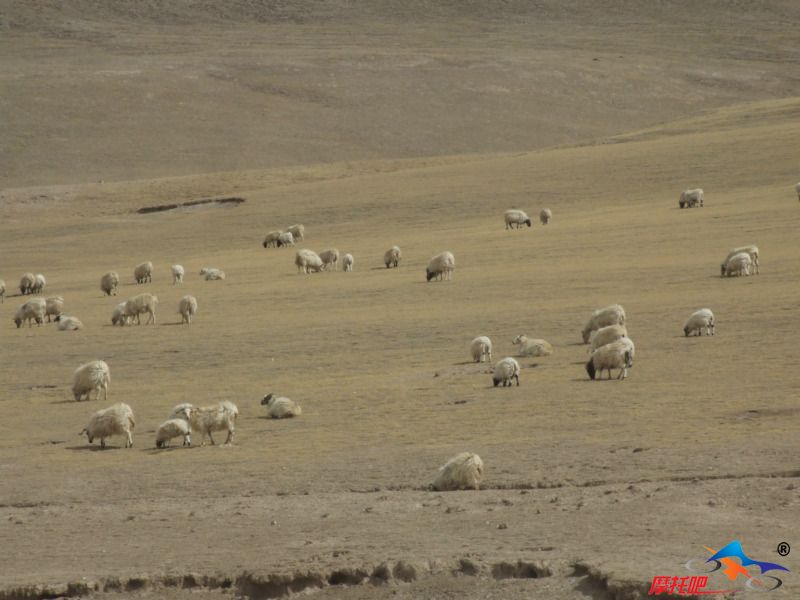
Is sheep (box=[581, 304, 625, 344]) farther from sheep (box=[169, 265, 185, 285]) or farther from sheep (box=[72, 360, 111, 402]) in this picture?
sheep (box=[169, 265, 185, 285])

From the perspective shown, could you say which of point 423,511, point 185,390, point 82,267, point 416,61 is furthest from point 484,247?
point 416,61

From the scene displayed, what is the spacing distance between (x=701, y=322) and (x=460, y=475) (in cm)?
972

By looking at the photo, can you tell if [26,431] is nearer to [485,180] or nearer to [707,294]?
[707,294]

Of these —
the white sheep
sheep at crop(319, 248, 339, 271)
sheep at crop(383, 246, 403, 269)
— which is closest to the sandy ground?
the white sheep

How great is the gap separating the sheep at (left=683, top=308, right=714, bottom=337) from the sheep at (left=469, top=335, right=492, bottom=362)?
344cm

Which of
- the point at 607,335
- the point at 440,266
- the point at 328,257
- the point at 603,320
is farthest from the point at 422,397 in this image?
the point at 328,257

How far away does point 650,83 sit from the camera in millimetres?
102500

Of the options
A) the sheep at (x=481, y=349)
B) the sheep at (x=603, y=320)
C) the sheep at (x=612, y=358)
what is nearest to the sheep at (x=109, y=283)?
the sheep at (x=481, y=349)

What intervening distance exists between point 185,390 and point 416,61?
82326 mm

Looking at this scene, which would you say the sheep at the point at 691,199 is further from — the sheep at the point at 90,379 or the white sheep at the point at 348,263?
the sheep at the point at 90,379

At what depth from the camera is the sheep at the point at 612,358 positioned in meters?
20.5

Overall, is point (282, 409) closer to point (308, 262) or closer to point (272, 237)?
point (308, 262)

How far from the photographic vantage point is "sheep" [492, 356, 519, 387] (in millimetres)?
20688

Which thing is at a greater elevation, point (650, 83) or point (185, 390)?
→ point (650, 83)
